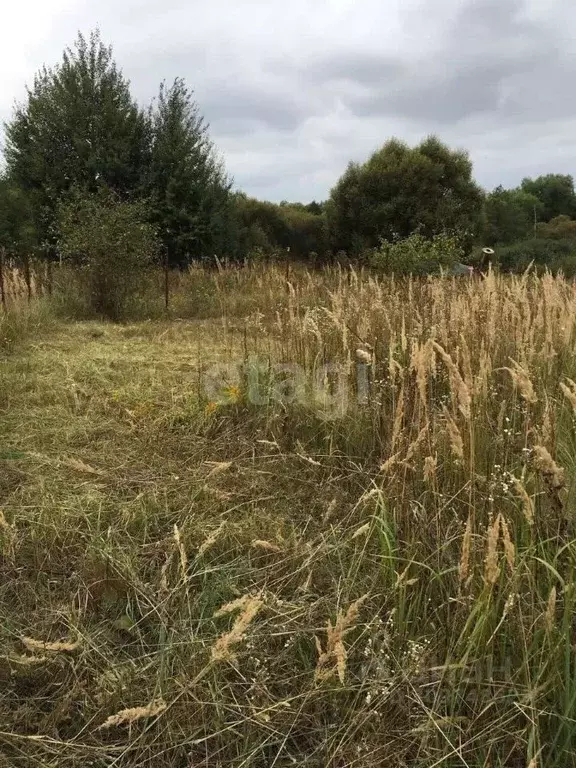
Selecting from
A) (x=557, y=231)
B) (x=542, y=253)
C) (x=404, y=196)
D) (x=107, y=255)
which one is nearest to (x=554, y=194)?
(x=557, y=231)

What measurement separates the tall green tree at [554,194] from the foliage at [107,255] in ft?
123

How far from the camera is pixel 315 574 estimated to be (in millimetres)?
1488

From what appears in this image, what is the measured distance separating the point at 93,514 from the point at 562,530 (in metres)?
1.33

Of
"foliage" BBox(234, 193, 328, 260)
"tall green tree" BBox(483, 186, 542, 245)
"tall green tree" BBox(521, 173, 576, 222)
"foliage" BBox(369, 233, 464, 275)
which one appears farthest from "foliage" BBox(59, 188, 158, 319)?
"tall green tree" BBox(521, 173, 576, 222)

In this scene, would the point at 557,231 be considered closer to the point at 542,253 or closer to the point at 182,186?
the point at 542,253

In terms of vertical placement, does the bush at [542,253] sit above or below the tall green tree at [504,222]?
below

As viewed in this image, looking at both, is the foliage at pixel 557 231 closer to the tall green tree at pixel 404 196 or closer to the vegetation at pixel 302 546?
the tall green tree at pixel 404 196

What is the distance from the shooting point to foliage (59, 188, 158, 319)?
6.15m

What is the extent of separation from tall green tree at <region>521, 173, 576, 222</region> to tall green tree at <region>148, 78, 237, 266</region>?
31.4m

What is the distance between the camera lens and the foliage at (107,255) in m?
6.15

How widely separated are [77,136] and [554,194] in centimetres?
3885

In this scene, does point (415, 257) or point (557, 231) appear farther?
point (557, 231)

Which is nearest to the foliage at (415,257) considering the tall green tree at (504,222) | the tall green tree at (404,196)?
the tall green tree at (404,196)

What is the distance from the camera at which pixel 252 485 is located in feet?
6.69
